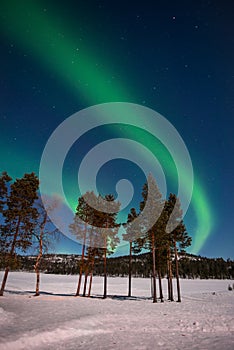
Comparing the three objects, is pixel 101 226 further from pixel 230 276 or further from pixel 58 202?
pixel 230 276

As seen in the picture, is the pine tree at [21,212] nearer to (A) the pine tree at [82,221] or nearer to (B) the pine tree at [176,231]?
(A) the pine tree at [82,221]

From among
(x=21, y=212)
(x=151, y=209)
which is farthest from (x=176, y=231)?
(x=21, y=212)

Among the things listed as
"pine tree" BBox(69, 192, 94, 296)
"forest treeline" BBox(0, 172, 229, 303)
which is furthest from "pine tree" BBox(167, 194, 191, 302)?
"pine tree" BBox(69, 192, 94, 296)

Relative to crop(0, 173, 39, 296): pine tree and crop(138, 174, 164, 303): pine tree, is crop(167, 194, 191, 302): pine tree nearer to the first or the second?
crop(138, 174, 164, 303): pine tree

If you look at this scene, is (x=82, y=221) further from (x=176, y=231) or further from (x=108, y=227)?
(x=176, y=231)

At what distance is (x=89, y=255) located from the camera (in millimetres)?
26516

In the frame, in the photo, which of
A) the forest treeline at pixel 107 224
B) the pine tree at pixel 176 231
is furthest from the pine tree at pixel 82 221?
the pine tree at pixel 176 231

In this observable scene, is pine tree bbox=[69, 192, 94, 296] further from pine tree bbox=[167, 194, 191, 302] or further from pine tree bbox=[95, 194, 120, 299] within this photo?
pine tree bbox=[167, 194, 191, 302]

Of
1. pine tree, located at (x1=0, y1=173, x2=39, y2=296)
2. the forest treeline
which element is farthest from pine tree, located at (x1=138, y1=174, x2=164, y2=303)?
pine tree, located at (x1=0, y1=173, x2=39, y2=296)

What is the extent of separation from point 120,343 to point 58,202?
60.8 ft

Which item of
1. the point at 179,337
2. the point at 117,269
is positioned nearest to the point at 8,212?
the point at 179,337

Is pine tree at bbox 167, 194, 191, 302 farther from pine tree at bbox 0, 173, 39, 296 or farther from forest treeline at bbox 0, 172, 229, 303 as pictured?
pine tree at bbox 0, 173, 39, 296

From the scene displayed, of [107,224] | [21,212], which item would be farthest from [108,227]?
[21,212]

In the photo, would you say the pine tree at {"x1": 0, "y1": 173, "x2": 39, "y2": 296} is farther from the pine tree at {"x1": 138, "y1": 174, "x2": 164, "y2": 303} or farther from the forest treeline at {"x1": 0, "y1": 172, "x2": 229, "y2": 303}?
the pine tree at {"x1": 138, "y1": 174, "x2": 164, "y2": 303}
